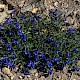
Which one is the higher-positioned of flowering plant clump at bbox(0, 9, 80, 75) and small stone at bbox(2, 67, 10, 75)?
flowering plant clump at bbox(0, 9, 80, 75)

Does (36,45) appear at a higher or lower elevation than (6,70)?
higher

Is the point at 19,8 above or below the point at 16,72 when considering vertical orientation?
above

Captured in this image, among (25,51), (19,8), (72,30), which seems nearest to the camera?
(25,51)

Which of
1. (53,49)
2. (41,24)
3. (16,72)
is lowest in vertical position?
(16,72)

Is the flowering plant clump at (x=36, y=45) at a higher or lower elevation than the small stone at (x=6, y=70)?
higher

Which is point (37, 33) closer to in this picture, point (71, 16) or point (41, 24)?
point (41, 24)

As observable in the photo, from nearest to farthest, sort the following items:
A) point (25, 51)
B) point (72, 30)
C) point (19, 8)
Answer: point (25, 51)
point (72, 30)
point (19, 8)

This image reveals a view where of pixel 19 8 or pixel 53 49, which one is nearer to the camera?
pixel 53 49

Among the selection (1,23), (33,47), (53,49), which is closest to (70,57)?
(53,49)
